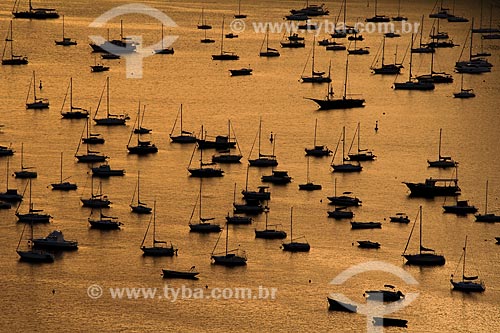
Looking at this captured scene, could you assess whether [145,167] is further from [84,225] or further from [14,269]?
[14,269]

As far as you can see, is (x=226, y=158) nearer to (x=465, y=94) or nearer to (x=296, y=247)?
(x=296, y=247)

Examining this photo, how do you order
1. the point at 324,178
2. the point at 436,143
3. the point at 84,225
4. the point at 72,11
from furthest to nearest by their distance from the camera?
the point at 72,11 < the point at 436,143 < the point at 324,178 < the point at 84,225

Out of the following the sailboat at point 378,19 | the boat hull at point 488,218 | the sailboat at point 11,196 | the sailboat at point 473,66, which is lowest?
the sailboat at point 11,196

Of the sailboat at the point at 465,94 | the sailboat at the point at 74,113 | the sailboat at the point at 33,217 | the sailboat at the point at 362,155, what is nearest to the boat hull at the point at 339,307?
the sailboat at the point at 33,217

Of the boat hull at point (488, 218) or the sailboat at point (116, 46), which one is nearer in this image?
the boat hull at point (488, 218)

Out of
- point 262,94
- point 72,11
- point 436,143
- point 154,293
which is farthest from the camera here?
point 72,11

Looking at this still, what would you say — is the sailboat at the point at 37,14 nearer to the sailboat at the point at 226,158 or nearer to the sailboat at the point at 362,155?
the sailboat at the point at 362,155

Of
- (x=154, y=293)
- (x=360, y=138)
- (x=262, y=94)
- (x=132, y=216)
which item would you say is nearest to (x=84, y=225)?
(x=132, y=216)

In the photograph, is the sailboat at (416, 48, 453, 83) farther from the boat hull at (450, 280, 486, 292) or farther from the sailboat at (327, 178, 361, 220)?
the boat hull at (450, 280, 486, 292)

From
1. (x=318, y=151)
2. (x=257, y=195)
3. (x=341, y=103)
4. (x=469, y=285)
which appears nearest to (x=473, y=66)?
(x=341, y=103)
